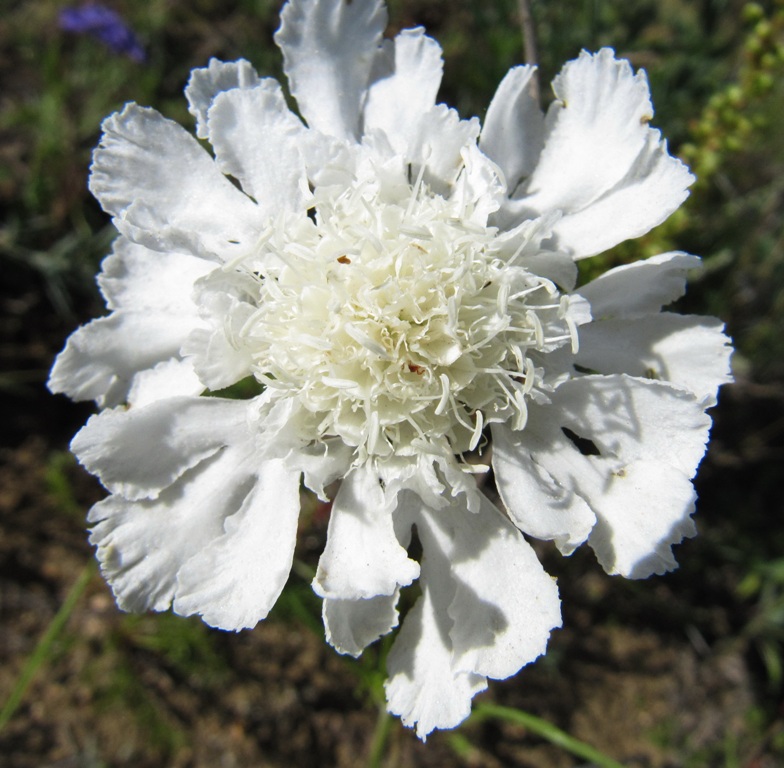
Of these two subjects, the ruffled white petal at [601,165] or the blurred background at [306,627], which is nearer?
the ruffled white petal at [601,165]

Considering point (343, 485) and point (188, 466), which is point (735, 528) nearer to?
point (343, 485)

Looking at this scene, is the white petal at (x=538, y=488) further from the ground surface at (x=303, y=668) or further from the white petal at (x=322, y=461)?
the ground surface at (x=303, y=668)

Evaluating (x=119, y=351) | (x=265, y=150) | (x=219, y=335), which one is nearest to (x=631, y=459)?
(x=219, y=335)

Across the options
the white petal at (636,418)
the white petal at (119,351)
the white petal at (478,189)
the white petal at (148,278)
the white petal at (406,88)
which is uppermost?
the white petal at (406,88)

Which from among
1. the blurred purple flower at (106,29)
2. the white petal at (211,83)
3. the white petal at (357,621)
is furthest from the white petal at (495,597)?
the blurred purple flower at (106,29)

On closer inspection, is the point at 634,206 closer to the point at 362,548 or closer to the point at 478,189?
the point at 478,189

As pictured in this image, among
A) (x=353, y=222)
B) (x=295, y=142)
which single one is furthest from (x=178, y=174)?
(x=353, y=222)

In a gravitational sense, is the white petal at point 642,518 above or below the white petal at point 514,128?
below

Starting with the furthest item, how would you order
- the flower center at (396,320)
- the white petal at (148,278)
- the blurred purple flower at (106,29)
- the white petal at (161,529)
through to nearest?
the blurred purple flower at (106,29), the white petal at (148,278), the white petal at (161,529), the flower center at (396,320)
